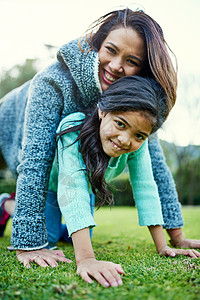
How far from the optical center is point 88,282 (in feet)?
3.81

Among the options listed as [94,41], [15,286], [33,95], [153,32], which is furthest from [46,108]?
[15,286]

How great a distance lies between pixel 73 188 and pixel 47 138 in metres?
0.48

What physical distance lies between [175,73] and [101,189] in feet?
3.26

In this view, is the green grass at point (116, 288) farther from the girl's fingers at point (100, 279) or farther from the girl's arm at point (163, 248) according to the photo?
the girl's arm at point (163, 248)

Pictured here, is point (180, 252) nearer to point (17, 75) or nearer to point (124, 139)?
point (124, 139)

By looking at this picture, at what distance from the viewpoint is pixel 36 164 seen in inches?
71.2

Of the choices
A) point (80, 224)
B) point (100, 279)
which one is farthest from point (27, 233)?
point (100, 279)

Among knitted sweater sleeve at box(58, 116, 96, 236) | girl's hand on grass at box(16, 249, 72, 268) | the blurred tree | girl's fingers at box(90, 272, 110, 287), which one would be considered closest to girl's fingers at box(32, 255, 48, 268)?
girl's hand on grass at box(16, 249, 72, 268)

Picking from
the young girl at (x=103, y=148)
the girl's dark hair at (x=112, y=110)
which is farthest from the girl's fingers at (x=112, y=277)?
the girl's dark hair at (x=112, y=110)

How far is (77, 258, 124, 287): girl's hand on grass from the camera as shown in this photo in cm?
115

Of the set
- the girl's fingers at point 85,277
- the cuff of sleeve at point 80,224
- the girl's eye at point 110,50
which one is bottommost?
the girl's fingers at point 85,277

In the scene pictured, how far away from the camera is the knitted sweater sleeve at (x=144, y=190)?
1872mm

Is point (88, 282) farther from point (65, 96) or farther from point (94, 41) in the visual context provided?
point (94, 41)

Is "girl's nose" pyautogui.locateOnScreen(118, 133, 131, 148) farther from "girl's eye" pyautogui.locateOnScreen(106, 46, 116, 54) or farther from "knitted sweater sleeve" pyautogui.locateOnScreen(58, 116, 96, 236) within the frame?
"girl's eye" pyautogui.locateOnScreen(106, 46, 116, 54)
